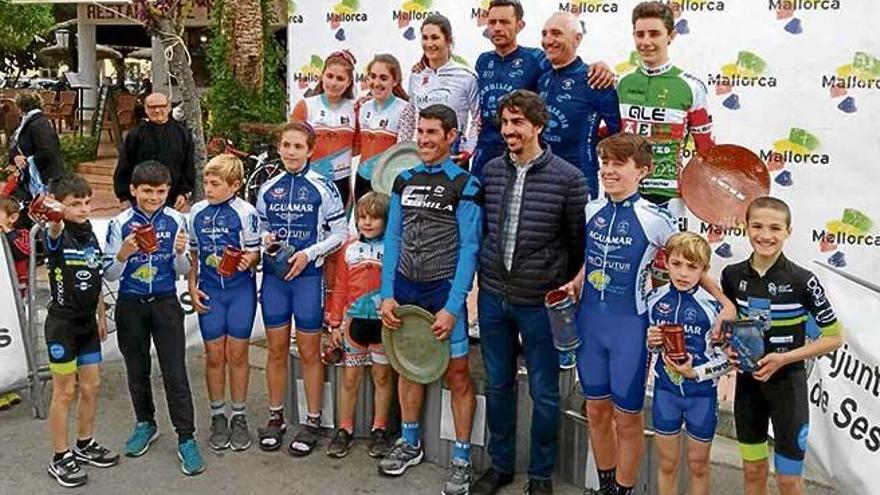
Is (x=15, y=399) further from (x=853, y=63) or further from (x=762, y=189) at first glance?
(x=853, y=63)

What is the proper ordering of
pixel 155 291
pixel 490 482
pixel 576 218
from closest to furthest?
pixel 576 218 < pixel 490 482 < pixel 155 291

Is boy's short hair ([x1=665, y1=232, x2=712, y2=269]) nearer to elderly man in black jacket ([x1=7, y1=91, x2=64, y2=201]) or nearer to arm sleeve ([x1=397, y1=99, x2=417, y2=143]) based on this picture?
arm sleeve ([x1=397, y1=99, x2=417, y2=143])

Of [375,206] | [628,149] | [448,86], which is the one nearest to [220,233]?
[375,206]

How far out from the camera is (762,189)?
4.96 meters

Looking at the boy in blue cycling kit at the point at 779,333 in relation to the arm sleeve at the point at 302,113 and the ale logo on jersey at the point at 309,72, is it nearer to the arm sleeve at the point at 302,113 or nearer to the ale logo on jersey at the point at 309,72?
the arm sleeve at the point at 302,113

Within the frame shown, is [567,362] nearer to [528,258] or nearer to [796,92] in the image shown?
[528,258]

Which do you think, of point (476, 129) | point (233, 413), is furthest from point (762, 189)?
point (233, 413)

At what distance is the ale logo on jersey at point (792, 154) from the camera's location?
694 cm

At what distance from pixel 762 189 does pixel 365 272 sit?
81.5 inches

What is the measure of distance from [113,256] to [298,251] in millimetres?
925

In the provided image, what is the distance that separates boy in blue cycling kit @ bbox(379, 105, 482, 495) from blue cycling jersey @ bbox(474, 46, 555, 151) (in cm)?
75

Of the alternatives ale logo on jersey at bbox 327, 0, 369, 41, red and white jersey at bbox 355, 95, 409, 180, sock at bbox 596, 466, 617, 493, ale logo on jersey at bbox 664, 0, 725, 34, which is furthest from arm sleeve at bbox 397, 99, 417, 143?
ale logo on jersey at bbox 327, 0, 369, 41

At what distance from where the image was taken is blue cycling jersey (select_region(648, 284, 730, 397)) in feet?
12.9

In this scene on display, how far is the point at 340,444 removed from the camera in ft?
17.3
